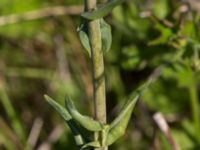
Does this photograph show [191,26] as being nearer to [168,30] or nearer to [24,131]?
[168,30]

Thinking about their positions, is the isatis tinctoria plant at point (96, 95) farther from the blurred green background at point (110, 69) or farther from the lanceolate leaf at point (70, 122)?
the blurred green background at point (110, 69)

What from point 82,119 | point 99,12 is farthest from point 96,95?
point 99,12

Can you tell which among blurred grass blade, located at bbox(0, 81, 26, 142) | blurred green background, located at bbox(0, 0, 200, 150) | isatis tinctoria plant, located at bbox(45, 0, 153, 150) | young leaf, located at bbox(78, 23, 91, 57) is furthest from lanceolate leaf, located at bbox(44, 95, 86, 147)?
blurred grass blade, located at bbox(0, 81, 26, 142)

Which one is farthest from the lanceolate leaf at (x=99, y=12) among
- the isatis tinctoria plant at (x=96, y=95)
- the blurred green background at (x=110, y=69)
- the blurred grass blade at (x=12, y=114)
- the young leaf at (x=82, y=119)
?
the blurred grass blade at (x=12, y=114)

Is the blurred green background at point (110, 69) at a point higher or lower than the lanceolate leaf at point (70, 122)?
lower

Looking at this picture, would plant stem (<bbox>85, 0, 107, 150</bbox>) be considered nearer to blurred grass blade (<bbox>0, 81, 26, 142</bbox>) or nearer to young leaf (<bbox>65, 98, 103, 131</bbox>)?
young leaf (<bbox>65, 98, 103, 131</bbox>)

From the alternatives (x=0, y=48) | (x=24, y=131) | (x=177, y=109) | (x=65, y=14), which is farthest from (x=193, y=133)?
(x=0, y=48)
